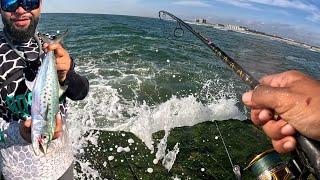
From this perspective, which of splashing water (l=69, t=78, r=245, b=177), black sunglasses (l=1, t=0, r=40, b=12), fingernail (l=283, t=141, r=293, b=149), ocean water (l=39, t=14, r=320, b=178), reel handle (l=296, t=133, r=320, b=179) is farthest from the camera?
ocean water (l=39, t=14, r=320, b=178)

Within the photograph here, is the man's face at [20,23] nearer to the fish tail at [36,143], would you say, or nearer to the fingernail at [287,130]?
the fish tail at [36,143]

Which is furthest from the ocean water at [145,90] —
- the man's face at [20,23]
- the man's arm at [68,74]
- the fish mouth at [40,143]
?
the fish mouth at [40,143]

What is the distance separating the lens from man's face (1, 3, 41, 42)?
133 inches

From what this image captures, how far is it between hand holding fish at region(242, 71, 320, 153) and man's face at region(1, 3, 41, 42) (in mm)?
2330

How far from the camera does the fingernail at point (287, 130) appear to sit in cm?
175

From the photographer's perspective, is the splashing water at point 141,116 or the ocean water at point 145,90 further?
the ocean water at point 145,90

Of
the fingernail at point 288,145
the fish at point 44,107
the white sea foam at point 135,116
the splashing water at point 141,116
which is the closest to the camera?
the fingernail at point 288,145

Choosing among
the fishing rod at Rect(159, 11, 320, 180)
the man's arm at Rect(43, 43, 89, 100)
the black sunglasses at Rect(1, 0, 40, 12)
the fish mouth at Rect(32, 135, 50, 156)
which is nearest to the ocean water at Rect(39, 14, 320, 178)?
the man's arm at Rect(43, 43, 89, 100)

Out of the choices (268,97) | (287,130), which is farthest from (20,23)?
(287,130)

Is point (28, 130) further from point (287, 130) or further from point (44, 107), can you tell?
point (287, 130)

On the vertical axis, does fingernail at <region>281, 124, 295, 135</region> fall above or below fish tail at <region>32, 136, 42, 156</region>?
above

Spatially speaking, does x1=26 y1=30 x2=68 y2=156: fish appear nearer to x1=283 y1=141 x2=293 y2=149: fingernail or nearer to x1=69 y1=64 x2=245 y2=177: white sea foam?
x1=283 y1=141 x2=293 y2=149: fingernail

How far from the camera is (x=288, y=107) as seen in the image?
1.65 meters

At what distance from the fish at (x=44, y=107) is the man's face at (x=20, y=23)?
3.14 feet
